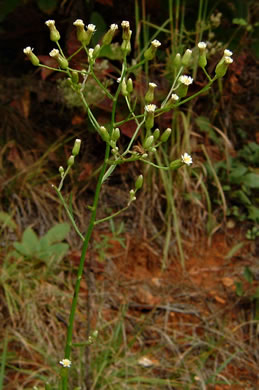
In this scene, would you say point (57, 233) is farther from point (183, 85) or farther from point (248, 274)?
point (183, 85)

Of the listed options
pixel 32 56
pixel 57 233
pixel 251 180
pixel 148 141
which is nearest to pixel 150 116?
pixel 148 141

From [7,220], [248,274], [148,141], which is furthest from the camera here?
[7,220]

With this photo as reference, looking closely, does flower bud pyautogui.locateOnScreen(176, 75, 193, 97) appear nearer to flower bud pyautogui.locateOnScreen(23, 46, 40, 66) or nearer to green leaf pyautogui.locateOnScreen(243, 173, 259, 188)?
flower bud pyautogui.locateOnScreen(23, 46, 40, 66)

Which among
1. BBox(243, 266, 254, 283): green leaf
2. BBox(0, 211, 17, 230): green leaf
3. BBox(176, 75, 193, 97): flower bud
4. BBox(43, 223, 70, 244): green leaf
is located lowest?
BBox(243, 266, 254, 283): green leaf

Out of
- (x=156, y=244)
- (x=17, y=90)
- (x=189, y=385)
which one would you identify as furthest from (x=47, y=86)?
(x=189, y=385)

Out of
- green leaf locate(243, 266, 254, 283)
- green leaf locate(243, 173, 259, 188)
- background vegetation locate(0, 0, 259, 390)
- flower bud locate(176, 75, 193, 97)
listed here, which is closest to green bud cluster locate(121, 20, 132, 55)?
flower bud locate(176, 75, 193, 97)

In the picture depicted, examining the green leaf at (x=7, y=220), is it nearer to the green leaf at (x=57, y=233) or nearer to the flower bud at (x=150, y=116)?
the green leaf at (x=57, y=233)
